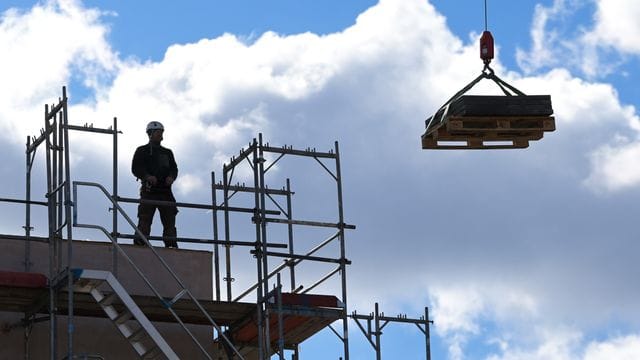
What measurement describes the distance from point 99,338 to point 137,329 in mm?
1639

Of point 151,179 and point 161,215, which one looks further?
point 161,215

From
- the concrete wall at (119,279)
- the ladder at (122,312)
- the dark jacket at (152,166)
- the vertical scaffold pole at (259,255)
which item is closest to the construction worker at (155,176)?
the dark jacket at (152,166)

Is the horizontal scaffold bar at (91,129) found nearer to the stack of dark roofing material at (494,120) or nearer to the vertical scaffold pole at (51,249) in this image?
the vertical scaffold pole at (51,249)

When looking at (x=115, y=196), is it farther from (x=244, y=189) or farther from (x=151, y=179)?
(x=244, y=189)

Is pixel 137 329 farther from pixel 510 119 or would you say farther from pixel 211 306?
pixel 510 119

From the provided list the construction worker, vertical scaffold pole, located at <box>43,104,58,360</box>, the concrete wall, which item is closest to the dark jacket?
the construction worker

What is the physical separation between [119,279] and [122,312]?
73.4 inches

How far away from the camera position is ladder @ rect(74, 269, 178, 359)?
30531 mm

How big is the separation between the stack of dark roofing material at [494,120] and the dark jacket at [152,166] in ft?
15.1

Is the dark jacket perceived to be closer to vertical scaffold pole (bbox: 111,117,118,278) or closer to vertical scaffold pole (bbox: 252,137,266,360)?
vertical scaffold pole (bbox: 111,117,118,278)

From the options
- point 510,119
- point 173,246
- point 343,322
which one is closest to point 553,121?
point 510,119

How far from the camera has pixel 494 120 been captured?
31.3 m

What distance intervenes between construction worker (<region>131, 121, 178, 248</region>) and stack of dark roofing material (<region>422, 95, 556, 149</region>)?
15.2ft

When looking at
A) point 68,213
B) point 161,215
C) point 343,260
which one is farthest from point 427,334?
point 68,213
